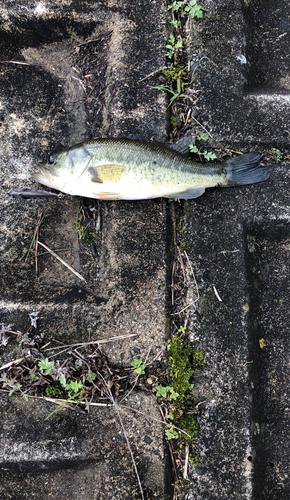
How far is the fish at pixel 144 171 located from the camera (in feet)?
9.46

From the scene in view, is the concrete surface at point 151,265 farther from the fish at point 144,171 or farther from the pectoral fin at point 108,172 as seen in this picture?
the pectoral fin at point 108,172

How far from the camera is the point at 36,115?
3545 millimetres

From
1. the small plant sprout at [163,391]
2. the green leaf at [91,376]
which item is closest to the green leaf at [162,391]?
the small plant sprout at [163,391]

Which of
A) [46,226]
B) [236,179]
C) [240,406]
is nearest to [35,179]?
[46,226]

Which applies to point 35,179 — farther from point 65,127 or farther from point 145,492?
point 145,492

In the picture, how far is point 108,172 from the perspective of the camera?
291 cm

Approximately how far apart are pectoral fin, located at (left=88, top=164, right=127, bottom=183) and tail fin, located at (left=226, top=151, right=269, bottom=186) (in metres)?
1.03

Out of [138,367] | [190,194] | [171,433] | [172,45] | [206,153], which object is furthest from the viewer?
[172,45]

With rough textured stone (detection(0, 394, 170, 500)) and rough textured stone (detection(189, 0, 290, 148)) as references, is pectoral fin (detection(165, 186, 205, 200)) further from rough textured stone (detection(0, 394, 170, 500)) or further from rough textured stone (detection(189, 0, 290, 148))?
rough textured stone (detection(0, 394, 170, 500))

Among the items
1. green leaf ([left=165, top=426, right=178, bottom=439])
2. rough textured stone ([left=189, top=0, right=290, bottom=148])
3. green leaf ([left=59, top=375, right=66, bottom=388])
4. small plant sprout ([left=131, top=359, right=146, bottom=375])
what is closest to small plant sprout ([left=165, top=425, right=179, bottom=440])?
green leaf ([left=165, top=426, right=178, bottom=439])

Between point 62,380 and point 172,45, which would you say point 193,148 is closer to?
point 172,45

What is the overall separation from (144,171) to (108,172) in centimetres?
34

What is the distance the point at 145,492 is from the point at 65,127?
148 inches

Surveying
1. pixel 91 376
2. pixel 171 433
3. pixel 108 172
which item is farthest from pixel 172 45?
pixel 171 433
